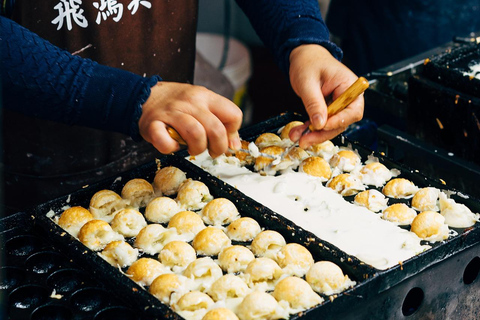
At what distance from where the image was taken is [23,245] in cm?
185

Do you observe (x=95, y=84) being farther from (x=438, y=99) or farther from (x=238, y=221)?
(x=438, y=99)

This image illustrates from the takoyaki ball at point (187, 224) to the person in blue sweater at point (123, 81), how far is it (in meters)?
0.21

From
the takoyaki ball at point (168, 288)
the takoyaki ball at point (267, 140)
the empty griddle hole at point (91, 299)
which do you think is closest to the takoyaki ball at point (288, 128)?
the takoyaki ball at point (267, 140)

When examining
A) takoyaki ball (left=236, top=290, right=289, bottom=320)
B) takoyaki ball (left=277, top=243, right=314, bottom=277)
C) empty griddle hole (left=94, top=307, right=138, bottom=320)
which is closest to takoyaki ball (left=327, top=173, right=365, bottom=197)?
takoyaki ball (left=277, top=243, right=314, bottom=277)

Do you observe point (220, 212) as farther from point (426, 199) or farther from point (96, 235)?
point (426, 199)

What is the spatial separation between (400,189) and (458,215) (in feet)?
0.75

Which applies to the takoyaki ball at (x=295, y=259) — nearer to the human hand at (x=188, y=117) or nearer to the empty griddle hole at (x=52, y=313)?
the human hand at (x=188, y=117)

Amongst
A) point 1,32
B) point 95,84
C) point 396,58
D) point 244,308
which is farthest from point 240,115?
point 396,58

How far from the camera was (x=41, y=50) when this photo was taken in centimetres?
188

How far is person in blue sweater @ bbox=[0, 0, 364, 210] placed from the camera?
186 centimetres

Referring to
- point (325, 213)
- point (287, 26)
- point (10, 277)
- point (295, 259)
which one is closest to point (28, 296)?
point (10, 277)

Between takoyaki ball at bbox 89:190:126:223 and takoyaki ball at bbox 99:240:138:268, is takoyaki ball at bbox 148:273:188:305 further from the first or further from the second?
takoyaki ball at bbox 89:190:126:223

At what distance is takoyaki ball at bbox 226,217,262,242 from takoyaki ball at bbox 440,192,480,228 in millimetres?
569

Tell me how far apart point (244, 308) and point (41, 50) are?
956mm
